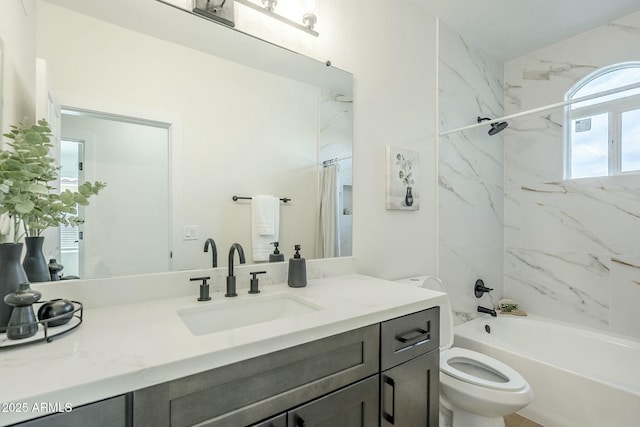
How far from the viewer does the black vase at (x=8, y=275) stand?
72 centimetres

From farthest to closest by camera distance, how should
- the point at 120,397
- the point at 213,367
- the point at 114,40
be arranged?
the point at 114,40, the point at 213,367, the point at 120,397

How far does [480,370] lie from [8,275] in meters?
2.12

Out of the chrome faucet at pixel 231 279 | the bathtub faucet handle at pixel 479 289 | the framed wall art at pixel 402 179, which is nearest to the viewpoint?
the chrome faucet at pixel 231 279

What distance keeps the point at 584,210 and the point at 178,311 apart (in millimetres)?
2919

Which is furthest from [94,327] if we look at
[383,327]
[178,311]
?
[383,327]

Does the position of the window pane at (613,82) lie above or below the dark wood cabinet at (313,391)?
above

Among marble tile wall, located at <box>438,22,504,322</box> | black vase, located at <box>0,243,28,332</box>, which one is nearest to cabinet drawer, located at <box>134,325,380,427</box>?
black vase, located at <box>0,243,28,332</box>

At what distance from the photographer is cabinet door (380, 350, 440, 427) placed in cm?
104

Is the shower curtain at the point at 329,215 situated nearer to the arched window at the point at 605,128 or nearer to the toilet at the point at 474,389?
the toilet at the point at 474,389

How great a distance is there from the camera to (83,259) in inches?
39.9

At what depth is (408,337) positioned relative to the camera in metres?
1.12

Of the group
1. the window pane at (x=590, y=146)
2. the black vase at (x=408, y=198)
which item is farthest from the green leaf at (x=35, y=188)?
the window pane at (x=590, y=146)

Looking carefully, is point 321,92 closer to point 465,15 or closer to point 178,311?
point 178,311

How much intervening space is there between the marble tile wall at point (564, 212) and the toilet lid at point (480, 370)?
3.86 feet
